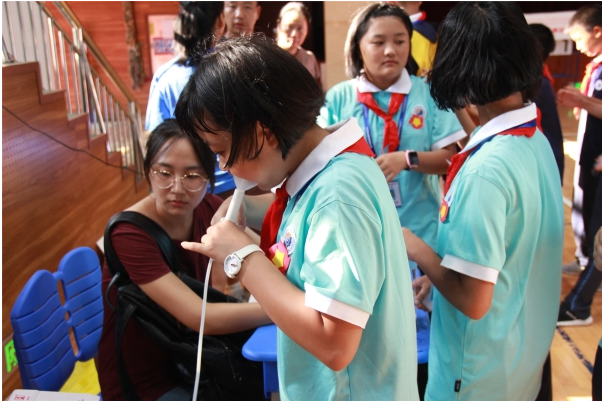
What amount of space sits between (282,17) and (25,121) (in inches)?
71.9

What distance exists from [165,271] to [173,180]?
308mm

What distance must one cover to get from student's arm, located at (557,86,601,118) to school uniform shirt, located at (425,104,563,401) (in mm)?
2032

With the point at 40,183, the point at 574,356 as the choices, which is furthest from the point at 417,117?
the point at 40,183

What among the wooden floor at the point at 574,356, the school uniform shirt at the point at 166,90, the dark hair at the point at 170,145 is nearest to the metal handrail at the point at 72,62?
the school uniform shirt at the point at 166,90

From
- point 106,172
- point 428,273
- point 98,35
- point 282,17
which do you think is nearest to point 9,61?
point 106,172

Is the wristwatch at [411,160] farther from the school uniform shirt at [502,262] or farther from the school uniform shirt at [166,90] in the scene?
the school uniform shirt at [166,90]

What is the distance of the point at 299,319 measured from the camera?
843 millimetres

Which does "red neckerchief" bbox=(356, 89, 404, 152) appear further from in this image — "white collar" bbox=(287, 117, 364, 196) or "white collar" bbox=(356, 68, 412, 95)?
"white collar" bbox=(287, 117, 364, 196)

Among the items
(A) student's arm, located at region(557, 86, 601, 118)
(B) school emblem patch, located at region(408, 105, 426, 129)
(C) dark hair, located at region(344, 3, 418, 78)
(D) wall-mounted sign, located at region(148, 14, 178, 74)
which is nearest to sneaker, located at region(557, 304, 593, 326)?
(A) student's arm, located at region(557, 86, 601, 118)

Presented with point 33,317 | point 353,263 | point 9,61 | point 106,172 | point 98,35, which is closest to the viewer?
point 353,263

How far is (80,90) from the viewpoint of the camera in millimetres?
4488

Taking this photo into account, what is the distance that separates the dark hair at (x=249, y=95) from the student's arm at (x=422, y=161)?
3.33 ft

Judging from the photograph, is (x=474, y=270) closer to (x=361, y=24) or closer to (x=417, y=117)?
(x=417, y=117)

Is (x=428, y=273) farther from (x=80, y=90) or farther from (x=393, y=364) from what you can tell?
(x=80, y=90)
